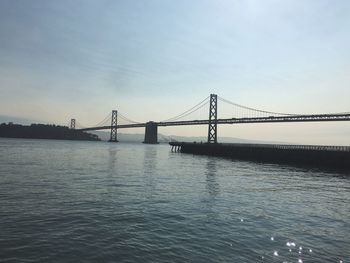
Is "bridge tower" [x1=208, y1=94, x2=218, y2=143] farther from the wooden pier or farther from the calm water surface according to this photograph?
the calm water surface

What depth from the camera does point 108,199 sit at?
20.7 meters

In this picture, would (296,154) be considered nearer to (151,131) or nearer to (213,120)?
(213,120)

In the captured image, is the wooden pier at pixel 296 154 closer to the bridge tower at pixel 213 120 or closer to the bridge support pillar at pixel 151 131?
the bridge tower at pixel 213 120

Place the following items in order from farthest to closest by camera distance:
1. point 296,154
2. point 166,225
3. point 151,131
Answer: point 151,131, point 296,154, point 166,225

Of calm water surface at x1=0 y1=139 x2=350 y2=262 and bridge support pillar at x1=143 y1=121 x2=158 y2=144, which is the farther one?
bridge support pillar at x1=143 y1=121 x2=158 y2=144

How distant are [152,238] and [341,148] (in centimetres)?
5732

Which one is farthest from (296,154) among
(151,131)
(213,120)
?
(151,131)

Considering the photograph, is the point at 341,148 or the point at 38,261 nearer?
the point at 38,261

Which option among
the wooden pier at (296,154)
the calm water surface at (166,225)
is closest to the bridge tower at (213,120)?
the wooden pier at (296,154)

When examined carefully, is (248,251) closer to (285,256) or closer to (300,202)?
(285,256)

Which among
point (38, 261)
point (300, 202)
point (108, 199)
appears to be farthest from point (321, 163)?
point (38, 261)

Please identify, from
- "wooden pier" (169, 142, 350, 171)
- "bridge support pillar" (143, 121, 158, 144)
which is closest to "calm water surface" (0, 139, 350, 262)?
"wooden pier" (169, 142, 350, 171)

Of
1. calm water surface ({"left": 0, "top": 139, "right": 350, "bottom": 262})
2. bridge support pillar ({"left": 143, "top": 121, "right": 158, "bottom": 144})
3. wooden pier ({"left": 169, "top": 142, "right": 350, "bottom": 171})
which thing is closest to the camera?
calm water surface ({"left": 0, "top": 139, "right": 350, "bottom": 262})

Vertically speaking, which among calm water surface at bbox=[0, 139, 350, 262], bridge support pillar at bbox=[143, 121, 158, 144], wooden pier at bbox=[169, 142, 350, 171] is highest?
bridge support pillar at bbox=[143, 121, 158, 144]
